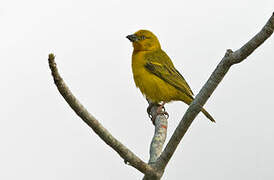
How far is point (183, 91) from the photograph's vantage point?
24.5ft

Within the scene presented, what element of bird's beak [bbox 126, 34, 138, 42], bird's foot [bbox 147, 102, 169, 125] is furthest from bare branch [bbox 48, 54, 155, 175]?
bird's beak [bbox 126, 34, 138, 42]

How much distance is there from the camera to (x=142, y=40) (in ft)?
26.6

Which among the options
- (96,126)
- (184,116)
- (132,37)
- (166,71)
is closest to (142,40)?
(132,37)

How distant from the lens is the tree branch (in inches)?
118

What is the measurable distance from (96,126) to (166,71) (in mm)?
4663

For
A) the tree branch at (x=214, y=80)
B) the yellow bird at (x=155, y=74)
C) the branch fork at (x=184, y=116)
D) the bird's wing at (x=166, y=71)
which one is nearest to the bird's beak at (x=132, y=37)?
the yellow bird at (x=155, y=74)

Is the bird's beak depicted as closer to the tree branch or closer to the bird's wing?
the bird's wing

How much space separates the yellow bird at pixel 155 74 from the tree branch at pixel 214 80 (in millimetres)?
3368

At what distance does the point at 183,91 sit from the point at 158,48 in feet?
4.16

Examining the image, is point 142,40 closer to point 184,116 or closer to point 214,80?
point 184,116

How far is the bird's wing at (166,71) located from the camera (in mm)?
7531

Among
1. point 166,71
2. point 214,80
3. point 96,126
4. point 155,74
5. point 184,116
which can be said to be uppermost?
point 166,71

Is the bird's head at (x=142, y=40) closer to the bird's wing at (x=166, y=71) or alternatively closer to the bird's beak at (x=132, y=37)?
the bird's beak at (x=132, y=37)

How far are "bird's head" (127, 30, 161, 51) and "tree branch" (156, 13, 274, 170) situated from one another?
4589mm
